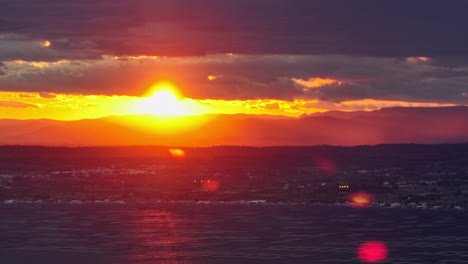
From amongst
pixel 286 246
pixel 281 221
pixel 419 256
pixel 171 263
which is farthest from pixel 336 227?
pixel 171 263

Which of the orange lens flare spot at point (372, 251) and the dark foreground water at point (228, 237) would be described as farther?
the dark foreground water at point (228, 237)

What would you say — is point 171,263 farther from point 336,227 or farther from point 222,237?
point 336,227

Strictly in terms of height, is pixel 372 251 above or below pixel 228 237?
below

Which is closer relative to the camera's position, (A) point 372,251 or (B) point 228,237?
(A) point 372,251

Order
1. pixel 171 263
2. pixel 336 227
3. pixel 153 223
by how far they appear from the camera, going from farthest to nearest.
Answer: pixel 153 223
pixel 336 227
pixel 171 263
